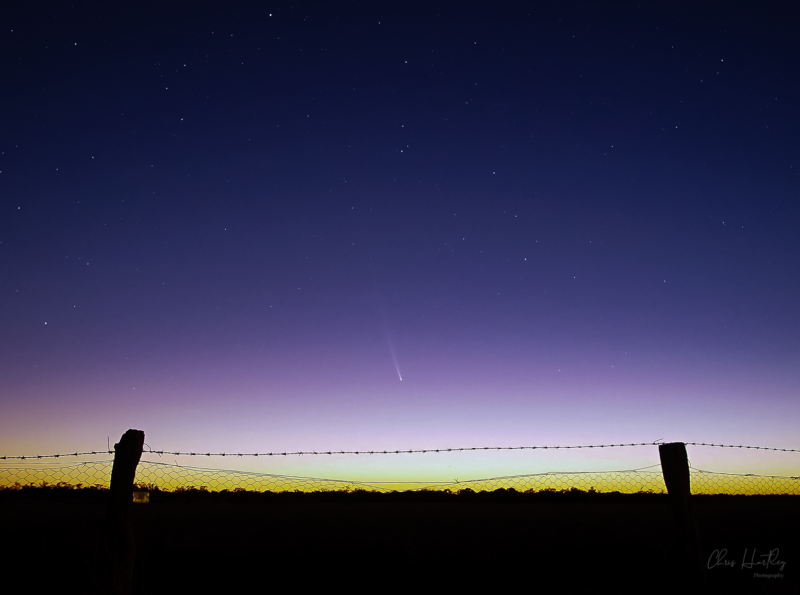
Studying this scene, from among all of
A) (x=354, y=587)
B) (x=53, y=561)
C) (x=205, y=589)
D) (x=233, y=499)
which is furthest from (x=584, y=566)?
(x=233, y=499)

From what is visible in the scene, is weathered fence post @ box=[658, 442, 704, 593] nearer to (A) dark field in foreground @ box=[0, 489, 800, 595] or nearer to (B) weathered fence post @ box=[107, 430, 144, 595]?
(A) dark field in foreground @ box=[0, 489, 800, 595]

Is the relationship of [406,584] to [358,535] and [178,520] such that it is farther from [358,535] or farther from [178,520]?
[178,520]

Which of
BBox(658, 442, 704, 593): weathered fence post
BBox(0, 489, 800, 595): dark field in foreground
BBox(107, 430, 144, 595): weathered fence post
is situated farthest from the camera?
BBox(0, 489, 800, 595): dark field in foreground

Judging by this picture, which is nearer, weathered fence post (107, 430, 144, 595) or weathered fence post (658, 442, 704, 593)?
weathered fence post (107, 430, 144, 595)

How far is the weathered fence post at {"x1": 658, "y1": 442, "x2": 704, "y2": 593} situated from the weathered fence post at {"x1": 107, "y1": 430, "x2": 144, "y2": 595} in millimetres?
7062

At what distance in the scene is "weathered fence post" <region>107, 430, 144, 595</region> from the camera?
20.9 ft

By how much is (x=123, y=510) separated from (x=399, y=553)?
607cm

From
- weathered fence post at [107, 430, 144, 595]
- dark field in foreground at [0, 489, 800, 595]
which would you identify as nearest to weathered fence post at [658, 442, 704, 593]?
dark field in foreground at [0, 489, 800, 595]

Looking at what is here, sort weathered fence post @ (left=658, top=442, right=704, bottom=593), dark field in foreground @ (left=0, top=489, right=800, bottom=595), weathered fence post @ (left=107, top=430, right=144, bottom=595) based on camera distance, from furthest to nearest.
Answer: dark field in foreground @ (left=0, top=489, right=800, bottom=595), weathered fence post @ (left=658, top=442, right=704, bottom=593), weathered fence post @ (left=107, top=430, right=144, bottom=595)

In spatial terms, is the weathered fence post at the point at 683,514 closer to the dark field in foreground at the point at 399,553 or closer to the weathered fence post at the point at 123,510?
the dark field in foreground at the point at 399,553

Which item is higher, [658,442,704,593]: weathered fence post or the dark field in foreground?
[658,442,704,593]: weathered fence post

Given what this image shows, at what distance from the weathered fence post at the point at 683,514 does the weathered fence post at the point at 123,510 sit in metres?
7.06

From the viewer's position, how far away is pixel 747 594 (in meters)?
7.18

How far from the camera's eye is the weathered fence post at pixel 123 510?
20.9 ft
